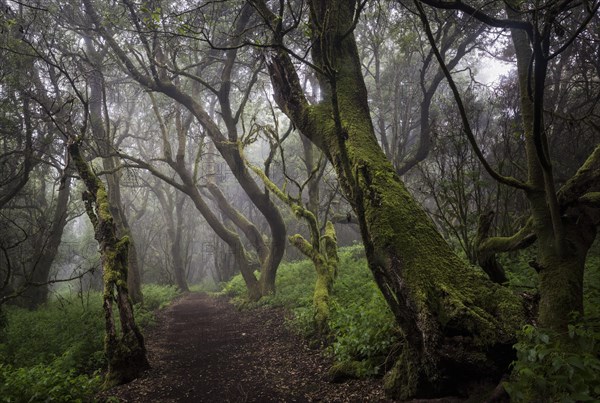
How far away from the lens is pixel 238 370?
18.7 feet

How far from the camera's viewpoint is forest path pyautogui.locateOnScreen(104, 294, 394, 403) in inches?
175

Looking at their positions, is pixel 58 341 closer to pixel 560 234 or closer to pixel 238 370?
pixel 238 370

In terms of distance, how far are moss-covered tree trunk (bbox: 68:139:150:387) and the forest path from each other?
0.91 feet

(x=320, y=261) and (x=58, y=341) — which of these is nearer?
(x=58, y=341)

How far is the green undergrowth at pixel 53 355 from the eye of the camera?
3885 millimetres

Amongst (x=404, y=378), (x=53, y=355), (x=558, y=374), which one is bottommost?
(x=404, y=378)

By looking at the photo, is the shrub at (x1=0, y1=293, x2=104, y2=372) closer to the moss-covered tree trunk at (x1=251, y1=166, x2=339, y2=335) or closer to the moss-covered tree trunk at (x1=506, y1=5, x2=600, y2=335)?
the moss-covered tree trunk at (x1=251, y1=166, x2=339, y2=335)

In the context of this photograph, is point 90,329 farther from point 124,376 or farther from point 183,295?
point 183,295

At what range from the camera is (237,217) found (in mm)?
13773

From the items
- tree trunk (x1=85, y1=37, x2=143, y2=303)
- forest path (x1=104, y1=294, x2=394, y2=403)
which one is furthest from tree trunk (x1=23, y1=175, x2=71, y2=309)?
forest path (x1=104, y1=294, x2=394, y2=403)

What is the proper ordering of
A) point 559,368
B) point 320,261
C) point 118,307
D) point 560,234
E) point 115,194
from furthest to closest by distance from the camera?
1. point 115,194
2. point 320,261
3. point 118,307
4. point 560,234
5. point 559,368

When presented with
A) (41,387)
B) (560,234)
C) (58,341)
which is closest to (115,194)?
(58,341)

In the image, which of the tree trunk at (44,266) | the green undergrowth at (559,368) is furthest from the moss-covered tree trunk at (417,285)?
the tree trunk at (44,266)

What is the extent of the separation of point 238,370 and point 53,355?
3156 mm
